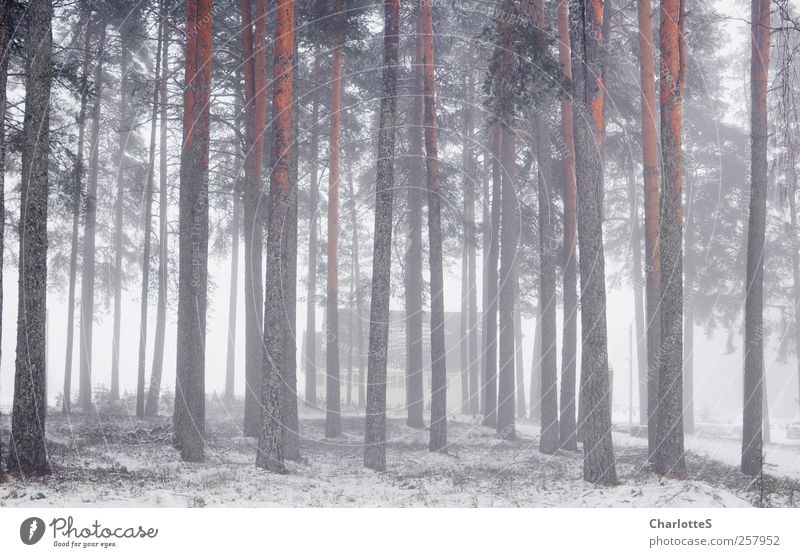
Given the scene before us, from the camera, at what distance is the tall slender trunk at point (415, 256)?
2097cm

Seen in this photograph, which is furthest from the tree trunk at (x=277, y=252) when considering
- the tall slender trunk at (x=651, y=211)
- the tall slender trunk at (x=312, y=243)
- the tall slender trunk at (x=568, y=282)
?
the tall slender trunk at (x=312, y=243)

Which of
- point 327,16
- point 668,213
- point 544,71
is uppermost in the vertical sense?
point 327,16

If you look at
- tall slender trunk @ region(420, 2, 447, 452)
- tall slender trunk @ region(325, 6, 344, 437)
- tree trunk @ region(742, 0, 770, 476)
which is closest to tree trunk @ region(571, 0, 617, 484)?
tree trunk @ region(742, 0, 770, 476)

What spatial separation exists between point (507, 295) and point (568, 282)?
2046 mm

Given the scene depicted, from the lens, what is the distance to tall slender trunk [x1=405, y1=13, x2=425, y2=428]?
2097 cm

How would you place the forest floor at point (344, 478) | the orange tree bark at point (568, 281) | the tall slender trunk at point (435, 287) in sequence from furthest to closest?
the orange tree bark at point (568, 281)
the tall slender trunk at point (435, 287)
the forest floor at point (344, 478)

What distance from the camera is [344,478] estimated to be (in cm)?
1345

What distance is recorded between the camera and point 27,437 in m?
10.2

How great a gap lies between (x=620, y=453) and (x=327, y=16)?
13.5m

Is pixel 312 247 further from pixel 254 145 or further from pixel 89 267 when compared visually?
pixel 254 145

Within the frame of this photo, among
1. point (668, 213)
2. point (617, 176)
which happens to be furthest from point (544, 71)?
point (617, 176)

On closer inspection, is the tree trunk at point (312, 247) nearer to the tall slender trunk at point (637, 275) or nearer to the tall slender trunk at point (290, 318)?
the tall slender trunk at point (290, 318)

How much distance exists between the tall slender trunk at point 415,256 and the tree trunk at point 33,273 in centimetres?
1168
